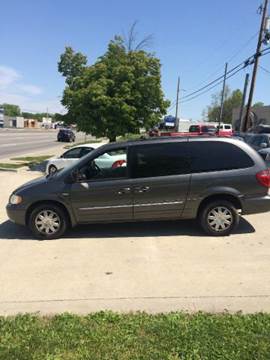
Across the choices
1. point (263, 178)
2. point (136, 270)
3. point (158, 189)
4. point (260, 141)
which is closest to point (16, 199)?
point (158, 189)

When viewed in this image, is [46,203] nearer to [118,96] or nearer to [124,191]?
[124,191]

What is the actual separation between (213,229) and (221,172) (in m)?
0.97

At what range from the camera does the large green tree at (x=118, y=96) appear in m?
17.6

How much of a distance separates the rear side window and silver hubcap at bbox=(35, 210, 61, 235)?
98.8 inches

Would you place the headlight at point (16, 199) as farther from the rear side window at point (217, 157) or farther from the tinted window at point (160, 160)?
the rear side window at point (217, 157)

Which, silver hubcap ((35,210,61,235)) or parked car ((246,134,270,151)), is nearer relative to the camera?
silver hubcap ((35,210,61,235))

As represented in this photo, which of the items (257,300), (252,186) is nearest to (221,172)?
(252,186)

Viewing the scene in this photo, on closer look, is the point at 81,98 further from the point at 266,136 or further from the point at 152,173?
the point at 152,173

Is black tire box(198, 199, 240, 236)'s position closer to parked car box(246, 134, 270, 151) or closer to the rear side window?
the rear side window

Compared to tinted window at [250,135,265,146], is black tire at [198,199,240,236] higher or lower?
lower

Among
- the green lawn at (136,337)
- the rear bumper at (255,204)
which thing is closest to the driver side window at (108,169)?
the rear bumper at (255,204)

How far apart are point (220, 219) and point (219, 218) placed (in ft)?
→ 0.08

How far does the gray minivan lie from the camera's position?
6969mm

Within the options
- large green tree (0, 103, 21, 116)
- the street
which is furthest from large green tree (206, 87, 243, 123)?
large green tree (0, 103, 21, 116)
